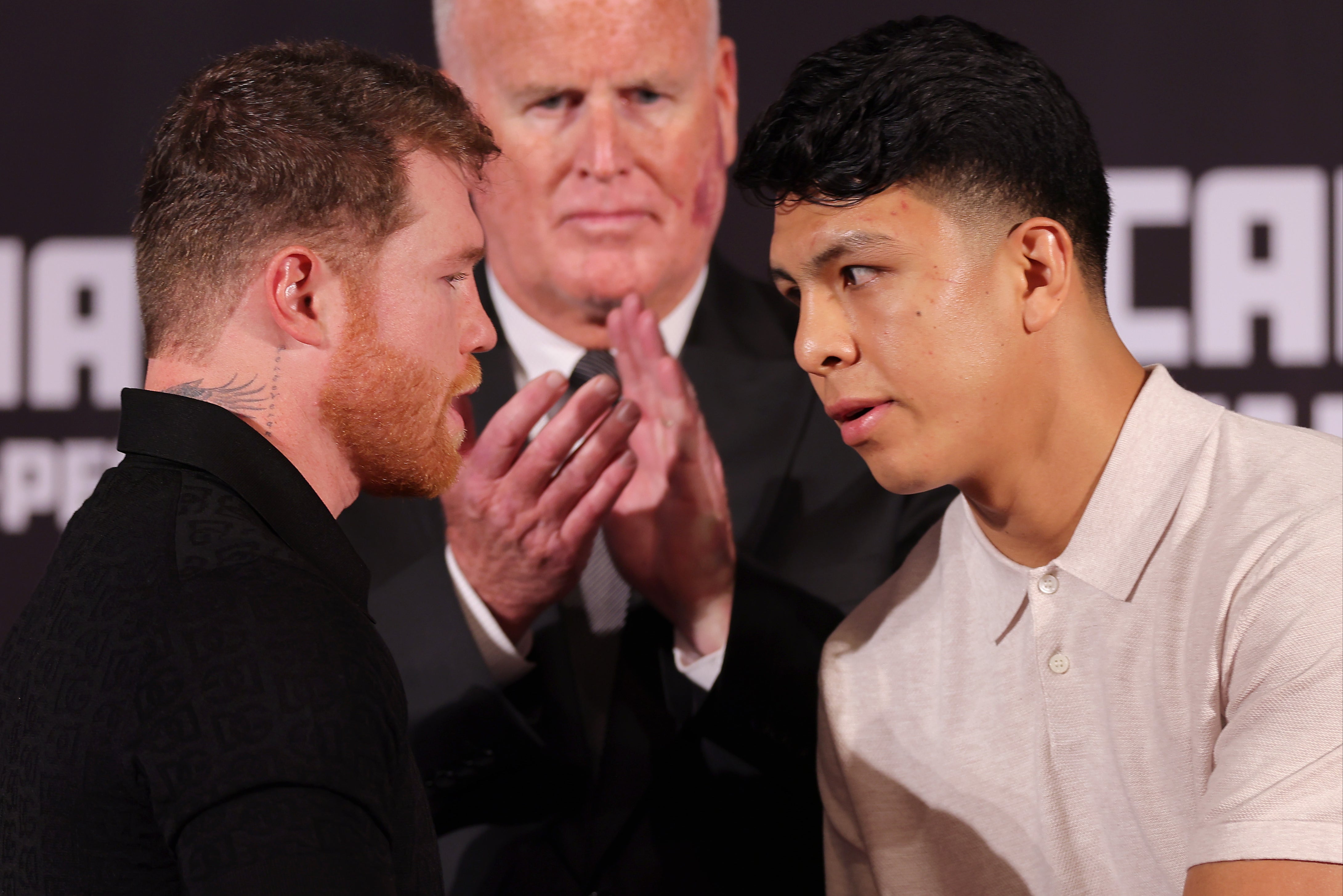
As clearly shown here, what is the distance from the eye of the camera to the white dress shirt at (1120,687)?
1.16m

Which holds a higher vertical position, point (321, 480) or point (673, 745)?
point (321, 480)

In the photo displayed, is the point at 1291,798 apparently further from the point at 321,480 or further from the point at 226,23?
the point at 226,23

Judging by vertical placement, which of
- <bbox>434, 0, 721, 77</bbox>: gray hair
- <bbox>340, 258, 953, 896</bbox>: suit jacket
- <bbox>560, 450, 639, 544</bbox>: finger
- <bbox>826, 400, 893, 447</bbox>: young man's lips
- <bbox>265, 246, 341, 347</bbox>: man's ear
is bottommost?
<bbox>340, 258, 953, 896</bbox>: suit jacket

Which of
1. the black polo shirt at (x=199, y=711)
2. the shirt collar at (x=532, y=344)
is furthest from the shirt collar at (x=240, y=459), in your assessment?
the shirt collar at (x=532, y=344)

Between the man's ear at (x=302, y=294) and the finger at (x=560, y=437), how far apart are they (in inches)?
25.0

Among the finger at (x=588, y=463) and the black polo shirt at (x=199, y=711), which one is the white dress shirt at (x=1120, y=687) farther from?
the black polo shirt at (x=199, y=711)

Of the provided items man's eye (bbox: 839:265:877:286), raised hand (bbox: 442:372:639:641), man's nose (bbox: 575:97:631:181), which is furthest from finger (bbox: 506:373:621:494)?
man's eye (bbox: 839:265:877:286)

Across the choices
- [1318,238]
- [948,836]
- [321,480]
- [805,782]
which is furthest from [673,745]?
[1318,238]

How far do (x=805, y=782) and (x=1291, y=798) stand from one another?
85 centimetres

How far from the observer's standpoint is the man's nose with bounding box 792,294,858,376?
55.4 inches

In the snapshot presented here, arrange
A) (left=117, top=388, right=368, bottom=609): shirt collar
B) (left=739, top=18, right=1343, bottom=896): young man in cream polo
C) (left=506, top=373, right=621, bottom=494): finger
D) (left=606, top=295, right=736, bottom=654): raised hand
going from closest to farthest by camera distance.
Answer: (left=117, top=388, right=368, bottom=609): shirt collar → (left=739, top=18, right=1343, bottom=896): young man in cream polo → (left=506, top=373, right=621, bottom=494): finger → (left=606, top=295, right=736, bottom=654): raised hand

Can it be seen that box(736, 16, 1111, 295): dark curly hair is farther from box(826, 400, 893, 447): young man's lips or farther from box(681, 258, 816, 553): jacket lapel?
box(681, 258, 816, 553): jacket lapel

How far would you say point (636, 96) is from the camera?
1830 mm

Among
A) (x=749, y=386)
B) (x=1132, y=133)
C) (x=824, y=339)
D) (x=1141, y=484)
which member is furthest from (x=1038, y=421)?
(x=1132, y=133)
